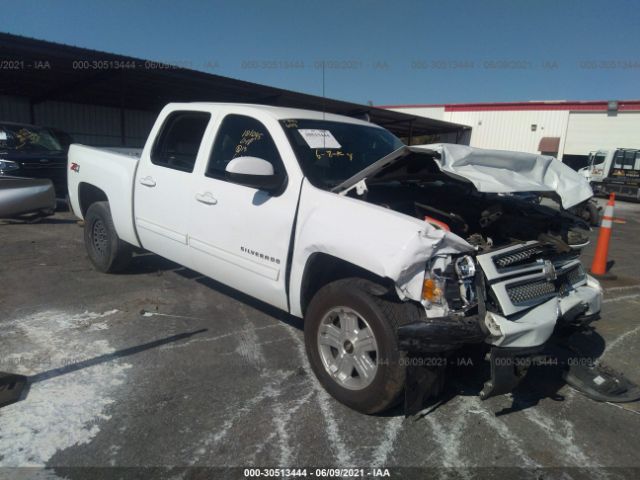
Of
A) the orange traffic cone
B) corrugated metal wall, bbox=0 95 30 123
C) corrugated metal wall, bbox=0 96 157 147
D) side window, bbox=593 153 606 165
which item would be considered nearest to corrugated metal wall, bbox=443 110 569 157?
side window, bbox=593 153 606 165

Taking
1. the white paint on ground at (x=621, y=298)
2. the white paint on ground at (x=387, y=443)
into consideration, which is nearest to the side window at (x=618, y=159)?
the white paint on ground at (x=621, y=298)

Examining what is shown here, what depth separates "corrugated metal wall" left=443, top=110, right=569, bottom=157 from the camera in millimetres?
30469

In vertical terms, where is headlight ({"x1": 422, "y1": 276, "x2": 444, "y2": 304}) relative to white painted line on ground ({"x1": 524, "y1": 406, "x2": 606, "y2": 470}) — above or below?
above

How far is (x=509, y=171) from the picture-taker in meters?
3.54

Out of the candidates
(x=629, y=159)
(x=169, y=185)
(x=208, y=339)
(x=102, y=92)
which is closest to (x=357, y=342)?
(x=208, y=339)

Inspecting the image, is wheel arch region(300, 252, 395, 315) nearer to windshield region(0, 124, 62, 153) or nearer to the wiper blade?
the wiper blade

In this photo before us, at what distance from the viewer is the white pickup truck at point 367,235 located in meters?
2.68

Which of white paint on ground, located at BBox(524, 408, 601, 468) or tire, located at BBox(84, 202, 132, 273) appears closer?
white paint on ground, located at BBox(524, 408, 601, 468)

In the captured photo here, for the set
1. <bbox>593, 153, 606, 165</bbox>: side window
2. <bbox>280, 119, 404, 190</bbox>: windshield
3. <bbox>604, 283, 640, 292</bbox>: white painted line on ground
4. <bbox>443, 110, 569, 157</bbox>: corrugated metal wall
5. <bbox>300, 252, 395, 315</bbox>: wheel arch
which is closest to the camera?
<bbox>300, 252, 395, 315</bbox>: wheel arch

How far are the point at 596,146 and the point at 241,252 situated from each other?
31.8 meters

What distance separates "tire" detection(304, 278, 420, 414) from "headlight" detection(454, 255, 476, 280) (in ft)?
1.06

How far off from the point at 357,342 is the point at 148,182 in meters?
2.81

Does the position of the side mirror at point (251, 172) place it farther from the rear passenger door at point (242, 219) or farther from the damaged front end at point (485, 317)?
the damaged front end at point (485, 317)

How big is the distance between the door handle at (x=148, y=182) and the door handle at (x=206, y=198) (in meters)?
0.78
